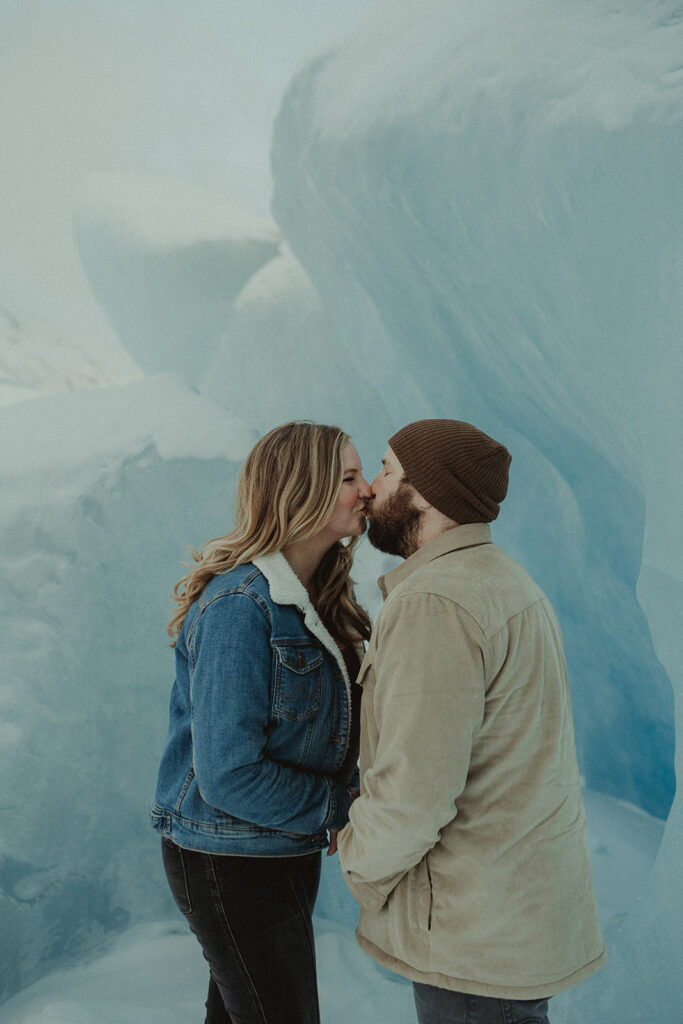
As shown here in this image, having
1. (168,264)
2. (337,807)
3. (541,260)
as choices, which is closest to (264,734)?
(337,807)

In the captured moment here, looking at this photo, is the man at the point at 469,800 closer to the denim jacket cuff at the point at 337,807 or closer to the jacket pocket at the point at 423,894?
the jacket pocket at the point at 423,894

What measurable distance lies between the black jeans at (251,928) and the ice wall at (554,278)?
2.49ft

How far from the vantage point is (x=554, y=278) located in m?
1.74

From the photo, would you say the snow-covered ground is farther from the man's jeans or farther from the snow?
the man's jeans

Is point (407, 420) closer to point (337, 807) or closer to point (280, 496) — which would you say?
point (280, 496)

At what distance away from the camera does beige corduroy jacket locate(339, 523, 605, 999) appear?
83 centimetres

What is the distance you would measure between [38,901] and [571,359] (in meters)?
1.76

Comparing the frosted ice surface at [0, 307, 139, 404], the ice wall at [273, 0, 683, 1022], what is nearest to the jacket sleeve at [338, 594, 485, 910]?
the ice wall at [273, 0, 683, 1022]

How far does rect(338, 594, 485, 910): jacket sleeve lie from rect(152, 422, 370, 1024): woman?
18 cm

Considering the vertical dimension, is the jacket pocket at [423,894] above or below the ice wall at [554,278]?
below

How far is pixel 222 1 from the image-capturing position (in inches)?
301

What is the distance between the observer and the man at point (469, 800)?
2.73ft

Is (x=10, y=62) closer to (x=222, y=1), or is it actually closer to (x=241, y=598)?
(x=222, y=1)

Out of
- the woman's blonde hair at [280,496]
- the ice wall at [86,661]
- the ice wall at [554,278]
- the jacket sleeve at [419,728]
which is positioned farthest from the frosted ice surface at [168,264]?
the jacket sleeve at [419,728]
